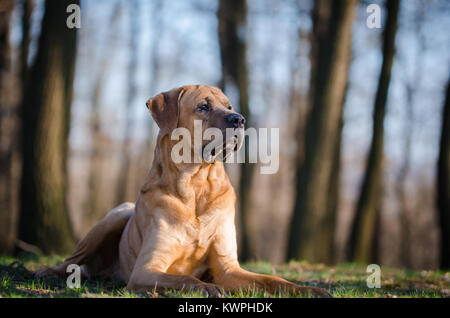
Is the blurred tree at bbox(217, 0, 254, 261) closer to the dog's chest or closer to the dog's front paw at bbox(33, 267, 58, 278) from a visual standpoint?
the dog's front paw at bbox(33, 267, 58, 278)

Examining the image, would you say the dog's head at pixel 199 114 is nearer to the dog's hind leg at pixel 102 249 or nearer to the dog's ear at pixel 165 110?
the dog's ear at pixel 165 110

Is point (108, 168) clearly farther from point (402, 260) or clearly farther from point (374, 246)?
point (374, 246)

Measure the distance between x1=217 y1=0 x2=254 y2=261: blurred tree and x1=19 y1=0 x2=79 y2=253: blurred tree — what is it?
469cm

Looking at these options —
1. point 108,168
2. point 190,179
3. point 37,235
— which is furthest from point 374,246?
point 108,168

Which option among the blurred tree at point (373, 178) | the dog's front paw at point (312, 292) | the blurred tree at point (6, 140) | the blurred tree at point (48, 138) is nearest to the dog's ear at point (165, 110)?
the dog's front paw at point (312, 292)

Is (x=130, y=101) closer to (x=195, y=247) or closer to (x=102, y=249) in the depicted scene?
(x=102, y=249)

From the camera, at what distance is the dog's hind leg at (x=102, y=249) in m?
5.04

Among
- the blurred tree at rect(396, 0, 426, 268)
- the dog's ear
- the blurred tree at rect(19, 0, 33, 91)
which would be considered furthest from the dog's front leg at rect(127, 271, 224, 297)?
the blurred tree at rect(396, 0, 426, 268)

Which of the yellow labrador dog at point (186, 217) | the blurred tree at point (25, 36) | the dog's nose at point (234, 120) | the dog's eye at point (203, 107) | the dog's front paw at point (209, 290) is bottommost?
the dog's front paw at point (209, 290)

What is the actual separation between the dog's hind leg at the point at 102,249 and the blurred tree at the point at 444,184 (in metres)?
7.77

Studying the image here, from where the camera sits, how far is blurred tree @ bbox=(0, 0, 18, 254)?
12281mm
